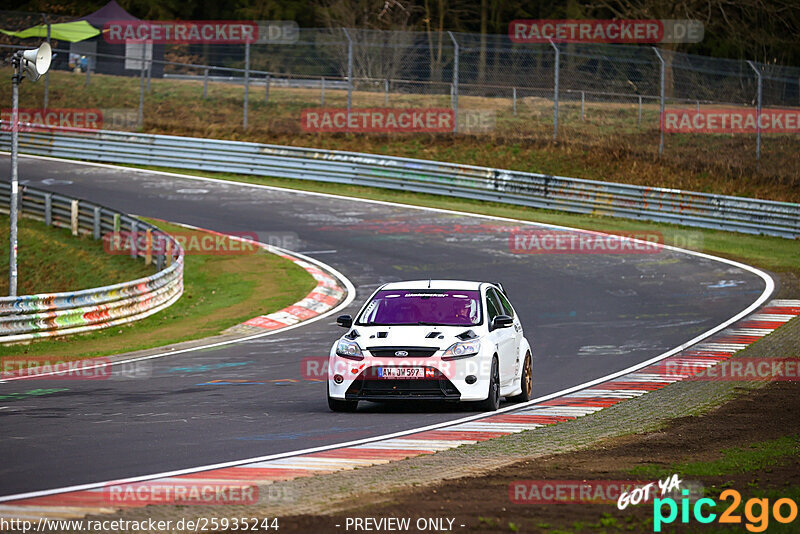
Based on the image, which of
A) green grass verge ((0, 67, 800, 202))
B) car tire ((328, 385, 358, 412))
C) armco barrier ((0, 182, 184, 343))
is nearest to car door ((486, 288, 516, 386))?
car tire ((328, 385, 358, 412))

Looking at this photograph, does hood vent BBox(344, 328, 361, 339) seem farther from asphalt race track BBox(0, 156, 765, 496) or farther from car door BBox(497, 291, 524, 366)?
car door BBox(497, 291, 524, 366)

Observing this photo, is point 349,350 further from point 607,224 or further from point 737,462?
point 607,224

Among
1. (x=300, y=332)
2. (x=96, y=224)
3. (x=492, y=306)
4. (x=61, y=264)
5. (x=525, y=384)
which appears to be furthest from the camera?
(x=96, y=224)

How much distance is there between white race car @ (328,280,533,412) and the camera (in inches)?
455

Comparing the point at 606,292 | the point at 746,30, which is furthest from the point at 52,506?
the point at 746,30

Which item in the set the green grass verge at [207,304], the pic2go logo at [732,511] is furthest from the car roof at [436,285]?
the green grass verge at [207,304]

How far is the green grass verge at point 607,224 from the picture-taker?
27016 mm

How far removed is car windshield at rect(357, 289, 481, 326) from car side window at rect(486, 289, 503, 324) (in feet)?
0.53

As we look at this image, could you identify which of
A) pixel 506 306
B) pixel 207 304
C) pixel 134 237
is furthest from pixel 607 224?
pixel 506 306

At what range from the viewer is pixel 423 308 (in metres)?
12.6

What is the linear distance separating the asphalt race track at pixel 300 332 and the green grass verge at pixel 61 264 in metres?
0.83

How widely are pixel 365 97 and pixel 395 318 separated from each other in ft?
93.4

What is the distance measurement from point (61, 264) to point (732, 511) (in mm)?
22585

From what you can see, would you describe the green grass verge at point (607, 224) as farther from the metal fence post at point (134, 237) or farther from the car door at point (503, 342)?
the car door at point (503, 342)
